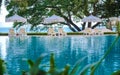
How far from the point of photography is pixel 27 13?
2708cm

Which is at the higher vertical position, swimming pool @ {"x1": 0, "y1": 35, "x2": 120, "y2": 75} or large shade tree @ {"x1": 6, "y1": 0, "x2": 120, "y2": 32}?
large shade tree @ {"x1": 6, "y1": 0, "x2": 120, "y2": 32}

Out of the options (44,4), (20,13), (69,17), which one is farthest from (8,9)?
(69,17)

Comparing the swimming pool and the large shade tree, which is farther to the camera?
the large shade tree

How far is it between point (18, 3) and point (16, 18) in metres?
2.15

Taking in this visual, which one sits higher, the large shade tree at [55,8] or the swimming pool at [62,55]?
the large shade tree at [55,8]

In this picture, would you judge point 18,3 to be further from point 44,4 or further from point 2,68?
point 2,68

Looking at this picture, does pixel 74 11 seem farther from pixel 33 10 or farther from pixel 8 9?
pixel 8 9

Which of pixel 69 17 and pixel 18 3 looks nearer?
pixel 18 3

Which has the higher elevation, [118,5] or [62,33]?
[118,5]

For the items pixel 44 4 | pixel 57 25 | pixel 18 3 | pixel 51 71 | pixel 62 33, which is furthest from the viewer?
pixel 57 25

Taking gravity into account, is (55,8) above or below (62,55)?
above

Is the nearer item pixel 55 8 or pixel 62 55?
pixel 62 55

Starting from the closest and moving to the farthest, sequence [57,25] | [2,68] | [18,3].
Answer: [2,68]
[18,3]
[57,25]

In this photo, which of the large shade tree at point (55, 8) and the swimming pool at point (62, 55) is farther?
the large shade tree at point (55, 8)
